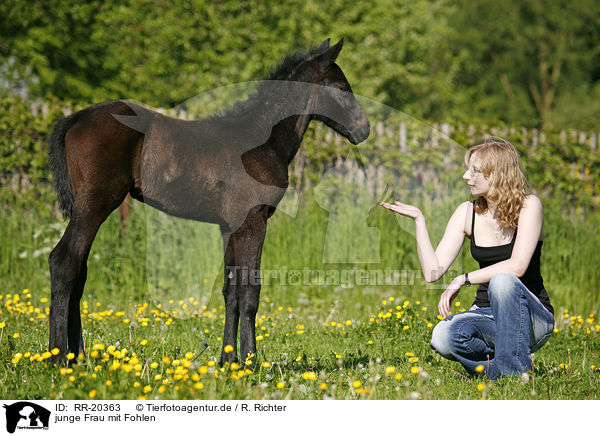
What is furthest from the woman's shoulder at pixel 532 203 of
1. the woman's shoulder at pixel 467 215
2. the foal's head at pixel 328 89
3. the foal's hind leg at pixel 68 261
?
the foal's hind leg at pixel 68 261

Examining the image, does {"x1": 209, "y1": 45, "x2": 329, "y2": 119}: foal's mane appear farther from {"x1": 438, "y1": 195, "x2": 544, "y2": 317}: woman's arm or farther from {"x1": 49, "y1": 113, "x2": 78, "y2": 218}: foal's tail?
{"x1": 438, "y1": 195, "x2": 544, "y2": 317}: woman's arm

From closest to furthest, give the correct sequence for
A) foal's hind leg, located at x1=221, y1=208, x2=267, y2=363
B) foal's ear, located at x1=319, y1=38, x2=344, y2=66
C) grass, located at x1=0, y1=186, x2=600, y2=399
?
grass, located at x1=0, y1=186, x2=600, y2=399 < foal's hind leg, located at x1=221, y1=208, x2=267, y2=363 < foal's ear, located at x1=319, y1=38, x2=344, y2=66

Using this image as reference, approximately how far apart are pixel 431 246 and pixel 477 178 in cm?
56

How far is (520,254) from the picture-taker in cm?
388

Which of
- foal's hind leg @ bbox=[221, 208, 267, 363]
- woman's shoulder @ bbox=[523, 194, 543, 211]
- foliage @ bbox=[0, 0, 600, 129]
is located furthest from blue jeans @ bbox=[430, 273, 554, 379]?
foliage @ bbox=[0, 0, 600, 129]

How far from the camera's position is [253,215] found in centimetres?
423

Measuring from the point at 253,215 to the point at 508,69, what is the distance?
28.0 meters

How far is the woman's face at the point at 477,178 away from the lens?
400 cm

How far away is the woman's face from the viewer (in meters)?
4.00

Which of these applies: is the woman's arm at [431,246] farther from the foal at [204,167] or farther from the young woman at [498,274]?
the foal at [204,167]

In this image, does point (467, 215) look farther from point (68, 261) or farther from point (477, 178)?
point (68, 261)

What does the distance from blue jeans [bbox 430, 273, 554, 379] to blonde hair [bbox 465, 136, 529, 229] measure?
0.44 metres
